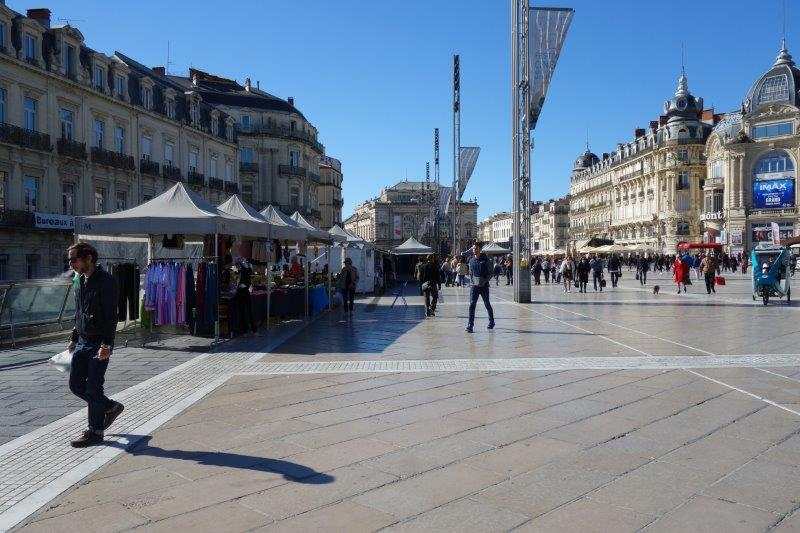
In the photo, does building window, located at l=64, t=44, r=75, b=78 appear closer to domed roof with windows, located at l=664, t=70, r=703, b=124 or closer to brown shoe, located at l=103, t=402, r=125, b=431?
brown shoe, located at l=103, t=402, r=125, b=431

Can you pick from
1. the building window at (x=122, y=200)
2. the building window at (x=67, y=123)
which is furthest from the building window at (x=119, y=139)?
the building window at (x=67, y=123)

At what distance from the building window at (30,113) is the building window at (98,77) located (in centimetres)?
371

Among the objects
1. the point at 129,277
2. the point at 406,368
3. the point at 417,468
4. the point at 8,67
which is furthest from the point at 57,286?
the point at 8,67

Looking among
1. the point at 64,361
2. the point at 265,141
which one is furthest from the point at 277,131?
the point at 64,361

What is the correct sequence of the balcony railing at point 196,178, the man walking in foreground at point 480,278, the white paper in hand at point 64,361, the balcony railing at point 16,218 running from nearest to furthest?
the white paper in hand at point 64,361, the man walking in foreground at point 480,278, the balcony railing at point 16,218, the balcony railing at point 196,178

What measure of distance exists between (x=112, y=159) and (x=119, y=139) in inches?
67.5

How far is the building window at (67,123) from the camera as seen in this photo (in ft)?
97.4

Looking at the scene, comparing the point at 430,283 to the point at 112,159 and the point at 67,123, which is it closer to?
the point at 67,123

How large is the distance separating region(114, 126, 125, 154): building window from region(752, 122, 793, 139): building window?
55506mm

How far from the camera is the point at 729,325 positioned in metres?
13.0

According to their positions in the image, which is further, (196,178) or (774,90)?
(774,90)

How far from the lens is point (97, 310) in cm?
504

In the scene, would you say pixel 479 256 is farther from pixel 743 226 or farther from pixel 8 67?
pixel 743 226

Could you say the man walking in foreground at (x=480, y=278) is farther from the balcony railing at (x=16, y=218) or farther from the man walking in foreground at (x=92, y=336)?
the balcony railing at (x=16, y=218)
